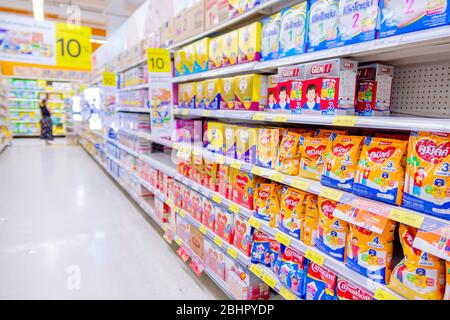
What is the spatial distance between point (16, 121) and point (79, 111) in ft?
12.8

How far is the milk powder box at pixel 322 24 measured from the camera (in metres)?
1.44

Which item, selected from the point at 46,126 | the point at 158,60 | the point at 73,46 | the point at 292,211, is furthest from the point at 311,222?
the point at 46,126

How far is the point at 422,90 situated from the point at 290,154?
729mm

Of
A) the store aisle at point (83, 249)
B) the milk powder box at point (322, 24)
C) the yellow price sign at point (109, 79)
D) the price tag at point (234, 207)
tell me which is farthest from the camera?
the yellow price sign at point (109, 79)

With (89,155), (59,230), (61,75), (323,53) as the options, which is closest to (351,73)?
(323,53)

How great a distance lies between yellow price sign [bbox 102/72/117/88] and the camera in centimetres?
527

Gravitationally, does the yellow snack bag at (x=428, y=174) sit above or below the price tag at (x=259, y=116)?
below

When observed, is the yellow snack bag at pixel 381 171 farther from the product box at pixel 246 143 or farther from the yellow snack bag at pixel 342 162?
the product box at pixel 246 143

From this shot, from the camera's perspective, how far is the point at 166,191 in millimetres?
3338

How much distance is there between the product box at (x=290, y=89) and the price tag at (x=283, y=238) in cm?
69

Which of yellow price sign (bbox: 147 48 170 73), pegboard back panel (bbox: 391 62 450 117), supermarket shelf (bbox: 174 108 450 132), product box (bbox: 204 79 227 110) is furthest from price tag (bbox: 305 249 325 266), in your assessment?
yellow price sign (bbox: 147 48 170 73)

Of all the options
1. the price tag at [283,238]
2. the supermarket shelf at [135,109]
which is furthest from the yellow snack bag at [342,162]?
the supermarket shelf at [135,109]

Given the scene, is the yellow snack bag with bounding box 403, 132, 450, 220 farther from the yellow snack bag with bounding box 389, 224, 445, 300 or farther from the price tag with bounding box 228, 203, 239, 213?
the price tag with bounding box 228, 203, 239, 213

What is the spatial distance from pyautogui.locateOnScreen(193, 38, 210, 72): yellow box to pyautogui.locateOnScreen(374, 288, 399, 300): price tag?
1.98 metres
